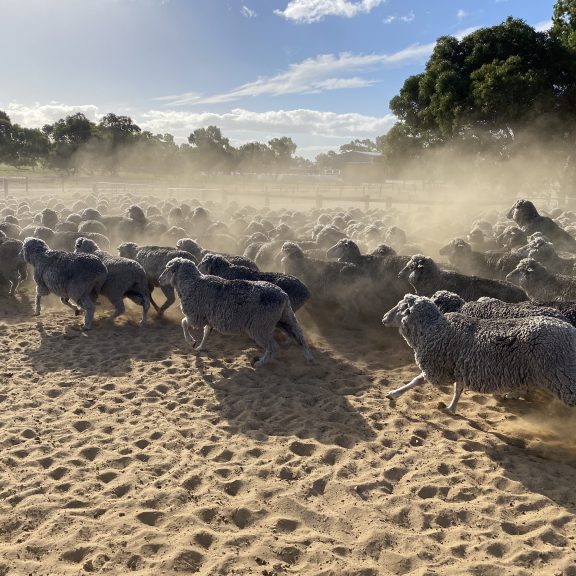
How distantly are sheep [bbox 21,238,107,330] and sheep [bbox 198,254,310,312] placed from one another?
1838 mm

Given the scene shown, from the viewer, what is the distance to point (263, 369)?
22.8 feet

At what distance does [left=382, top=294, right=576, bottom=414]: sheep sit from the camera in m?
4.71

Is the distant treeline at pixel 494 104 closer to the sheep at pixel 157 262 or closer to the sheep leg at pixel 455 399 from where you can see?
the sheep at pixel 157 262

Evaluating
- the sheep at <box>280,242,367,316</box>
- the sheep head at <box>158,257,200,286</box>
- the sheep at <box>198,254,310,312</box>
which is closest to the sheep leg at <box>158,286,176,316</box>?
the sheep at <box>198,254,310,312</box>

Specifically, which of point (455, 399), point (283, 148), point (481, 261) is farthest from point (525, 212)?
point (283, 148)

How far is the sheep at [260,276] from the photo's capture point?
8.03 meters

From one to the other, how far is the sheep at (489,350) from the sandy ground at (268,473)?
2.02 feet

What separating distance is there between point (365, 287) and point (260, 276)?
216 centimetres

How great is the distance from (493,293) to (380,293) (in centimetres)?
215

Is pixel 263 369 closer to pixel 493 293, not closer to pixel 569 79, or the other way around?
pixel 493 293

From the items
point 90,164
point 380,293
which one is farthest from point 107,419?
point 90,164

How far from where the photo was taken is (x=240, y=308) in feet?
22.5

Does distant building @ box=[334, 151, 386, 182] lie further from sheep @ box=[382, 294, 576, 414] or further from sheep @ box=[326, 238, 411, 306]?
sheep @ box=[382, 294, 576, 414]

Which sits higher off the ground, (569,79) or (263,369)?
(569,79)
